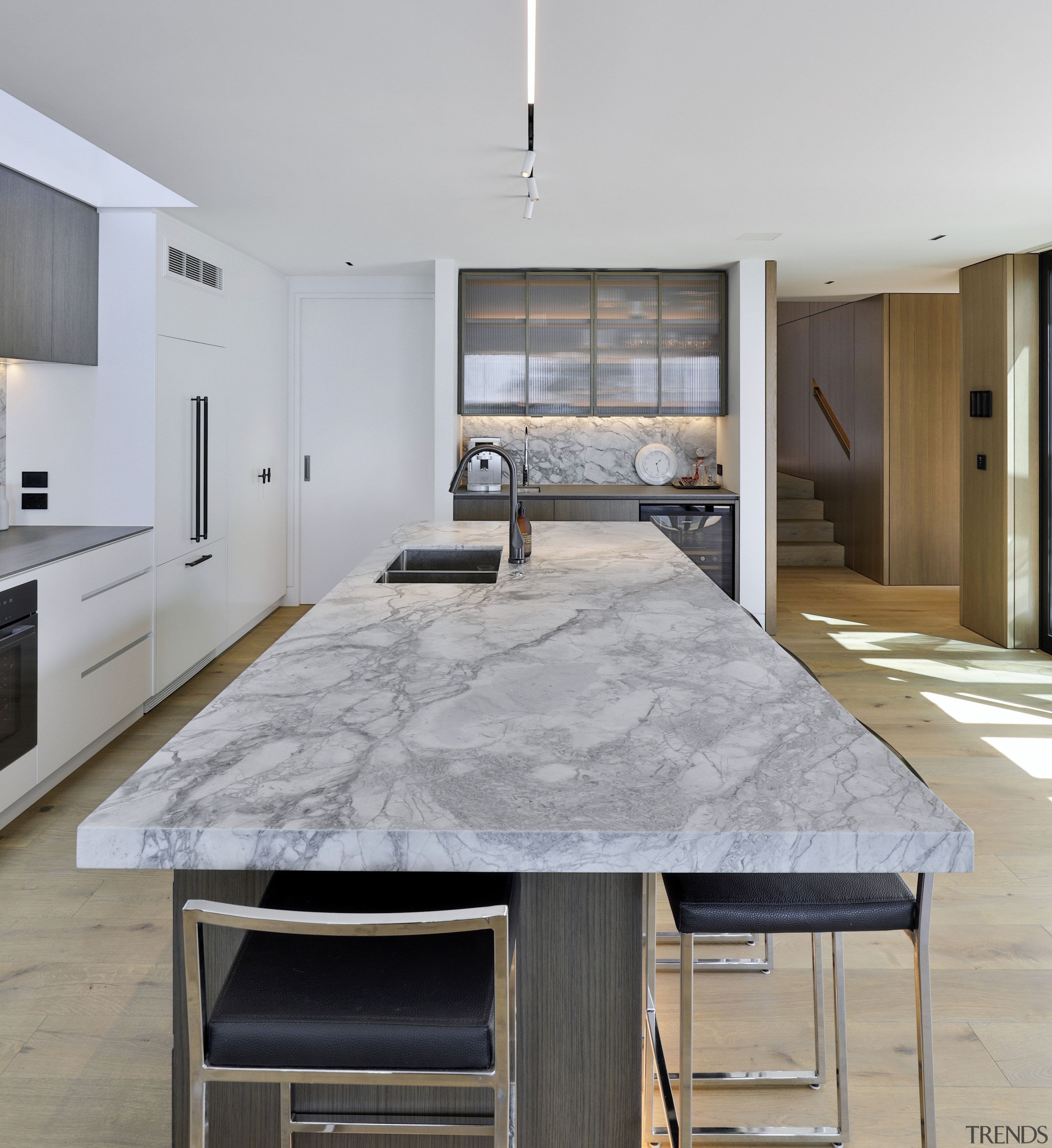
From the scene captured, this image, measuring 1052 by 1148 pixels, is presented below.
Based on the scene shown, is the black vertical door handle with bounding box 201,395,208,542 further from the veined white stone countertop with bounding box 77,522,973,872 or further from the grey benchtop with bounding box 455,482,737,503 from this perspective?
the veined white stone countertop with bounding box 77,522,973,872

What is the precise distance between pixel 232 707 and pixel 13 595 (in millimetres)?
1899

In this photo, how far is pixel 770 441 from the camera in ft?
20.5

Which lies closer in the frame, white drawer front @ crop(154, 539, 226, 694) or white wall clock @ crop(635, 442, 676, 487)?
white drawer front @ crop(154, 539, 226, 694)

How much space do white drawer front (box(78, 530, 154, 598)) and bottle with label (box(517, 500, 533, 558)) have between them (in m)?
1.72

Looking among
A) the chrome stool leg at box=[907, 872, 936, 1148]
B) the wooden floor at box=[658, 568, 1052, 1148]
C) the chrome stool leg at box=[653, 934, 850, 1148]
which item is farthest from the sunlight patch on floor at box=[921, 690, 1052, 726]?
the chrome stool leg at box=[907, 872, 936, 1148]

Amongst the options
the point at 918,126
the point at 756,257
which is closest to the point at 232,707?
the point at 918,126

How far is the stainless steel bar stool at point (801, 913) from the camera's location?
1511 mm

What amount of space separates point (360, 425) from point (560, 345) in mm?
1641

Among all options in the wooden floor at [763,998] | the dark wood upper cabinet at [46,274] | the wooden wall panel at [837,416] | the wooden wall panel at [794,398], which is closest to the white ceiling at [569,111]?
the dark wood upper cabinet at [46,274]

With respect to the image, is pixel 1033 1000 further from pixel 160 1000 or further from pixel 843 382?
pixel 843 382

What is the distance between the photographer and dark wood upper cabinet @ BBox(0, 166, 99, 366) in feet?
12.0

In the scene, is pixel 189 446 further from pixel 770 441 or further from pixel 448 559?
pixel 770 441

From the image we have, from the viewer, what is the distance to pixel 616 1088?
1564 millimetres

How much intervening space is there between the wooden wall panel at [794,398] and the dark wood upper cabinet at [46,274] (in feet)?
25.5
